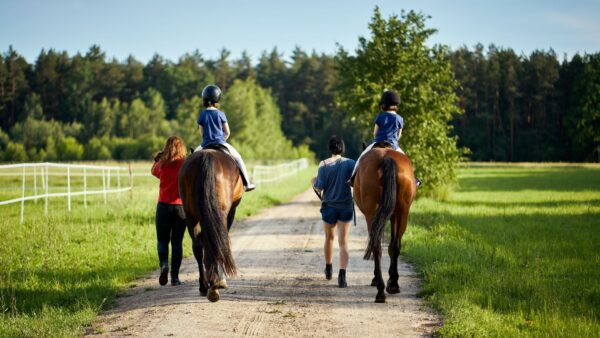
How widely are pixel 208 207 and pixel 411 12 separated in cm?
1691

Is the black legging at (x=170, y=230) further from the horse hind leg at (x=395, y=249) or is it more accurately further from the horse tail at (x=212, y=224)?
the horse hind leg at (x=395, y=249)

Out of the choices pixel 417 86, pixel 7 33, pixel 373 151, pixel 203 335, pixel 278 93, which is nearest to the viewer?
pixel 203 335

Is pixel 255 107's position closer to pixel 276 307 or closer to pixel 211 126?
pixel 211 126

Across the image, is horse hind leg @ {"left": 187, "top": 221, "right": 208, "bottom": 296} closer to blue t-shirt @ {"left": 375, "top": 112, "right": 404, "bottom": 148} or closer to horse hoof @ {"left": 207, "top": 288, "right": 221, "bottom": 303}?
horse hoof @ {"left": 207, "top": 288, "right": 221, "bottom": 303}

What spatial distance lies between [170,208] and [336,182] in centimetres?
240

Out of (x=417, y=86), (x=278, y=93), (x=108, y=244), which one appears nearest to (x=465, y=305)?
(x=108, y=244)

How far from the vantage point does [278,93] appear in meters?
108

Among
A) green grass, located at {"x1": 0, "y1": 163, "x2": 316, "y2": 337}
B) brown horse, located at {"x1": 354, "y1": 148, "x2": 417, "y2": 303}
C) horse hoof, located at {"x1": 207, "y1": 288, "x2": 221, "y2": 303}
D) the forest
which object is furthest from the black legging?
the forest

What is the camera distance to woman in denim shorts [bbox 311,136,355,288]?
8055 mm

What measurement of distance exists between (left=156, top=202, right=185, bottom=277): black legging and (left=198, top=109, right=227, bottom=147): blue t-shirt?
1.11 m

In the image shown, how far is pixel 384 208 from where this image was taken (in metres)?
7.04

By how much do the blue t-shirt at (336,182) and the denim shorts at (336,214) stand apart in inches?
2.3

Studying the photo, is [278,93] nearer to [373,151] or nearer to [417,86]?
[417,86]

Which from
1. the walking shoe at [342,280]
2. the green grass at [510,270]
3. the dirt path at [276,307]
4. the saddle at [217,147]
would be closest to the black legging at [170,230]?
the dirt path at [276,307]
